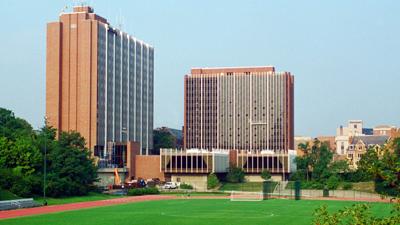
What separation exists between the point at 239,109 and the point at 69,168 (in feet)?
320

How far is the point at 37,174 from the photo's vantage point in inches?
2788

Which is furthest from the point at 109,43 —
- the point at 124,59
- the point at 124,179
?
the point at 124,179

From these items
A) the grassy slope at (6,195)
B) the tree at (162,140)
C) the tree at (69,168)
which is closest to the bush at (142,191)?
the tree at (69,168)

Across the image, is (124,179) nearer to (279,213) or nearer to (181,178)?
(181,178)

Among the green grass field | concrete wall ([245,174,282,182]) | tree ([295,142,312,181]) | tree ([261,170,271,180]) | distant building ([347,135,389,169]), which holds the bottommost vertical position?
concrete wall ([245,174,282,182])

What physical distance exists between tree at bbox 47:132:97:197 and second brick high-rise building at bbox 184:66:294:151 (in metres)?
89.0

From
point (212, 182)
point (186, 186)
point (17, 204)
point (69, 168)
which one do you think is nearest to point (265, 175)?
point (212, 182)

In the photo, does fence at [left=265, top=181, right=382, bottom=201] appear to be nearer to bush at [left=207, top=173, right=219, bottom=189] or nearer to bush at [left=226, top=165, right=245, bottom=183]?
bush at [left=207, top=173, right=219, bottom=189]

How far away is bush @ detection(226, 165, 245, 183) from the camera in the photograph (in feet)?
373

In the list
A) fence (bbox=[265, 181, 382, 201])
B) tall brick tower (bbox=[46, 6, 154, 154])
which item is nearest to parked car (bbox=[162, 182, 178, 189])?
fence (bbox=[265, 181, 382, 201])

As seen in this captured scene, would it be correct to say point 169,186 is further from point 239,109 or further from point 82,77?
point 239,109

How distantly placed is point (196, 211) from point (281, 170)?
216 feet

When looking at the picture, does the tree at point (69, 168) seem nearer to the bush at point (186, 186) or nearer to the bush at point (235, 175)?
the bush at point (186, 186)

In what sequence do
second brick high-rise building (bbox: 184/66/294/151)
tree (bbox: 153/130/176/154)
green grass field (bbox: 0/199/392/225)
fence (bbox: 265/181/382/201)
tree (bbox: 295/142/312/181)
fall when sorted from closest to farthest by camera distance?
green grass field (bbox: 0/199/392/225), fence (bbox: 265/181/382/201), tree (bbox: 295/142/312/181), tree (bbox: 153/130/176/154), second brick high-rise building (bbox: 184/66/294/151)
